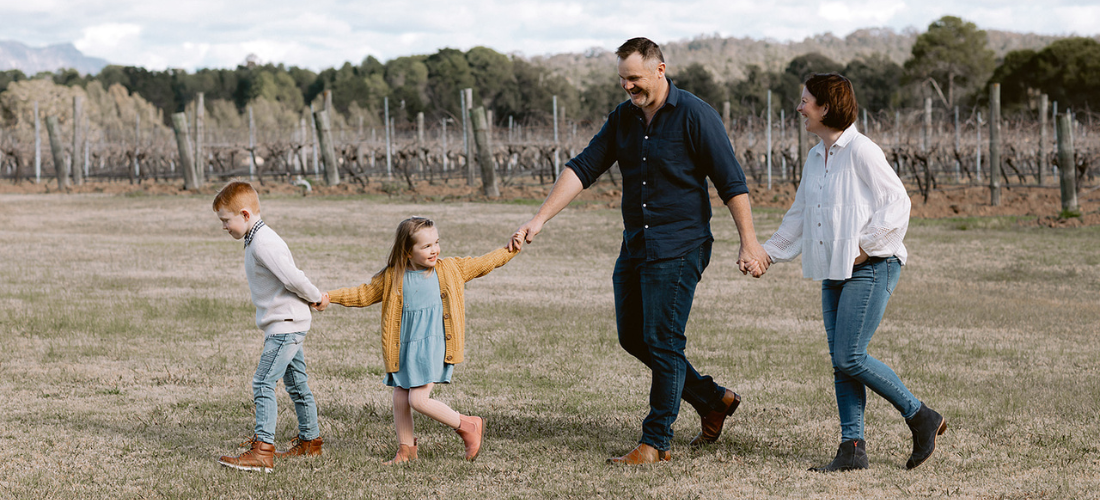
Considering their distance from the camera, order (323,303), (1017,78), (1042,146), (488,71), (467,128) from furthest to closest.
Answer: (488,71), (1017,78), (1042,146), (467,128), (323,303)

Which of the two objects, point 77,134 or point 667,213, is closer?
point 667,213

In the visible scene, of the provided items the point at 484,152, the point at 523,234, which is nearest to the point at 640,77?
the point at 523,234

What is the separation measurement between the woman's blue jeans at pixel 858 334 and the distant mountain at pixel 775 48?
13864cm

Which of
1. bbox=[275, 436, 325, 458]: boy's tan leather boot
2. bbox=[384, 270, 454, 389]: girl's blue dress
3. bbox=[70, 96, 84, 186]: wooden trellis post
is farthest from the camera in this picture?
bbox=[70, 96, 84, 186]: wooden trellis post

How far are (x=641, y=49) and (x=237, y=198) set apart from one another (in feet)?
5.57

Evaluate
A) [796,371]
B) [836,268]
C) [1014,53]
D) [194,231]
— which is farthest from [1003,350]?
[1014,53]

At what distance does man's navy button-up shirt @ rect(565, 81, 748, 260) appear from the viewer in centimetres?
404

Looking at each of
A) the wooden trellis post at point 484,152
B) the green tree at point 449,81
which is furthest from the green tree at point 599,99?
the wooden trellis post at point 484,152

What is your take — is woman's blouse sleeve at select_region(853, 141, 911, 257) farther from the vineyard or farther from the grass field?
the vineyard

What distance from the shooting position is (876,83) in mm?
72188

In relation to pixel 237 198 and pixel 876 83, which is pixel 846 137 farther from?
pixel 876 83

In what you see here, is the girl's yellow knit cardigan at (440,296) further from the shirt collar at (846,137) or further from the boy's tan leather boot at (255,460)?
the shirt collar at (846,137)

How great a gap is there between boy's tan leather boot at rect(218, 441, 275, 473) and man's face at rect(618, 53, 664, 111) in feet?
6.59

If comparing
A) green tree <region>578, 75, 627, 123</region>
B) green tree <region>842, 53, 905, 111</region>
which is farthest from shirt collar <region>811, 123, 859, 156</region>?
green tree <region>578, 75, 627, 123</region>
